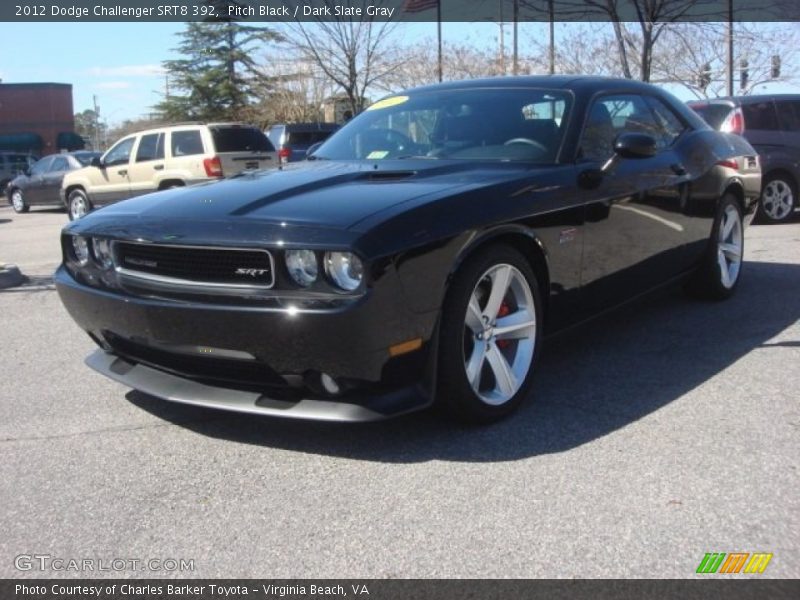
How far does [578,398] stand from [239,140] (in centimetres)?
1103

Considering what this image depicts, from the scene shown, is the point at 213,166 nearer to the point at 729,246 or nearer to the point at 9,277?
the point at 9,277

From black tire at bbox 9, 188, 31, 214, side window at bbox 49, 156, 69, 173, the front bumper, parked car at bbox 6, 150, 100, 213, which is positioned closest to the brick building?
black tire at bbox 9, 188, 31, 214

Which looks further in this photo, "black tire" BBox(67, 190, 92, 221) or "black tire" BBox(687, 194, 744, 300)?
"black tire" BBox(67, 190, 92, 221)

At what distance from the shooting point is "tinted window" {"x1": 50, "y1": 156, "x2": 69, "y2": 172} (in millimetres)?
18141

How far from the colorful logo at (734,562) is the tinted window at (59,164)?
18379 millimetres

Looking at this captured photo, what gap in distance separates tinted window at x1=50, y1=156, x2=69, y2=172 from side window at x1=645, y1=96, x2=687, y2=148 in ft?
52.9

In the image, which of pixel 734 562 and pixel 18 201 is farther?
pixel 18 201

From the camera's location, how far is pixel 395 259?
2836mm

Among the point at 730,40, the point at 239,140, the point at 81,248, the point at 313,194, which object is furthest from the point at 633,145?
the point at 730,40

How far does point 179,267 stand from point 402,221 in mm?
930
